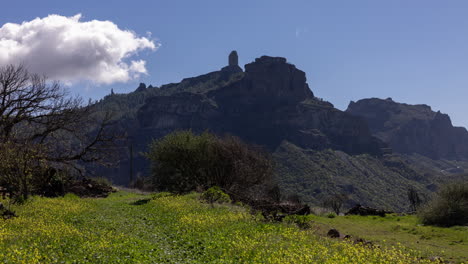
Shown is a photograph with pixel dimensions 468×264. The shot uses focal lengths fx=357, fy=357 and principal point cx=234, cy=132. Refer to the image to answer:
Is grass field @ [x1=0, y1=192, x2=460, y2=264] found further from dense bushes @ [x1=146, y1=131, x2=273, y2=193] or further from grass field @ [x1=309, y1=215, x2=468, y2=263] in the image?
dense bushes @ [x1=146, y1=131, x2=273, y2=193]

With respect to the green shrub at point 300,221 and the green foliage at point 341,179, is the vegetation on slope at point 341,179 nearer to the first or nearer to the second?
the green foliage at point 341,179

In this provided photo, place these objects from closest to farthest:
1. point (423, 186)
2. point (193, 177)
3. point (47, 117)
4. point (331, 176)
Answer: point (47, 117)
point (193, 177)
point (331, 176)
point (423, 186)

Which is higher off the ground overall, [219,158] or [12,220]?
[219,158]

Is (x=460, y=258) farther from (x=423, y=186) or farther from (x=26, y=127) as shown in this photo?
(x=423, y=186)

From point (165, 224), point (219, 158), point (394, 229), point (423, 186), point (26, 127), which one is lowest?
point (423, 186)

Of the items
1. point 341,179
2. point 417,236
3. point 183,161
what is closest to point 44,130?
point 183,161

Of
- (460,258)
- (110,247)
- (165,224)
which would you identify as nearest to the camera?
(110,247)

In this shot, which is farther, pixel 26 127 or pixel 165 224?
pixel 26 127

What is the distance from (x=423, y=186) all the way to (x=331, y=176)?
51.7 meters

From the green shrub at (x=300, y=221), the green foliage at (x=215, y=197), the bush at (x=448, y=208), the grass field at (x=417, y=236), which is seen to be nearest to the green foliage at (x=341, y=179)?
the bush at (x=448, y=208)

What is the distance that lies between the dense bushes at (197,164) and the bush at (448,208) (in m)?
17.6

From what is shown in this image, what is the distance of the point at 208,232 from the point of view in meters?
14.8

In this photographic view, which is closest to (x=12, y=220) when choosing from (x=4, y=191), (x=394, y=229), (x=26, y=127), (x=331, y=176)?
(x=4, y=191)

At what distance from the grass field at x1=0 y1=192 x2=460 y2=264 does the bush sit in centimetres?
1274
